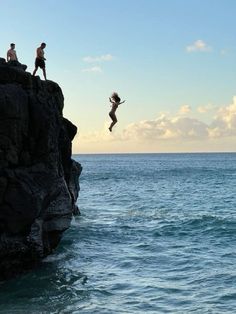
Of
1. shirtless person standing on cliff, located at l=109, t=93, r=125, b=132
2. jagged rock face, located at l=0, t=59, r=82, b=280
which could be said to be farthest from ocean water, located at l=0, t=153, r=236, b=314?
shirtless person standing on cliff, located at l=109, t=93, r=125, b=132

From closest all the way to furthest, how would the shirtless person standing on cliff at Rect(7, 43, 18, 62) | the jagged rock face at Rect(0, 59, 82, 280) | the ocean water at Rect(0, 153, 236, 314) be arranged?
1. the ocean water at Rect(0, 153, 236, 314)
2. the jagged rock face at Rect(0, 59, 82, 280)
3. the shirtless person standing on cliff at Rect(7, 43, 18, 62)

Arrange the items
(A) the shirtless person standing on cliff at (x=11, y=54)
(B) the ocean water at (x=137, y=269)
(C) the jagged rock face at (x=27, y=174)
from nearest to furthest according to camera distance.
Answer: (B) the ocean water at (x=137, y=269) < (C) the jagged rock face at (x=27, y=174) < (A) the shirtless person standing on cliff at (x=11, y=54)

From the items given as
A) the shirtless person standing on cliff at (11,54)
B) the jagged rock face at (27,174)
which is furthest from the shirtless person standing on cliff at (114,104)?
the shirtless person standing on cliff at (11,54)

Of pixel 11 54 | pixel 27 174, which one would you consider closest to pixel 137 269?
pixel 27 174

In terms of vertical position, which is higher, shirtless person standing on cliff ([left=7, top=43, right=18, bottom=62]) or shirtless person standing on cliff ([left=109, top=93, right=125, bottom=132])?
shirtless person standing on cliff ([left=7, top=43, right=18, bottom=62])

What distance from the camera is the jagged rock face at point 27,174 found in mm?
23109

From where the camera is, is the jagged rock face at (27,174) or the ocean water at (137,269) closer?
the ocean water at (137,269)

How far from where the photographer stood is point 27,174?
78.9ft

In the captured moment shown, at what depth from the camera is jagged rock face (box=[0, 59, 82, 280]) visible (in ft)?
75.8

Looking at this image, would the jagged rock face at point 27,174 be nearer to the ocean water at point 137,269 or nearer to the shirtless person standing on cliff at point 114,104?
the ocean water at point 137,269

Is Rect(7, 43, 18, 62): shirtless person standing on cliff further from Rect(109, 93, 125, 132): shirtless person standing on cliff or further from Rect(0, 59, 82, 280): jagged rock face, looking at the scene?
Rect(109, 93, 125, 132): shirtless person standing on cliff

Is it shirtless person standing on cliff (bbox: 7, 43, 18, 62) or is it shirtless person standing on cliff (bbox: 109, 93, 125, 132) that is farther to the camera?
shirtless person standing on cliff (bbox: 7, 43, 18, 62)

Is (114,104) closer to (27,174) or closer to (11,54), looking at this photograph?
(27,174)


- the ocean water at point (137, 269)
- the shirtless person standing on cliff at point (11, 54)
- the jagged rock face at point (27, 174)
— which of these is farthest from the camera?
the shirtless person standing on cliff at point (11, 54)
